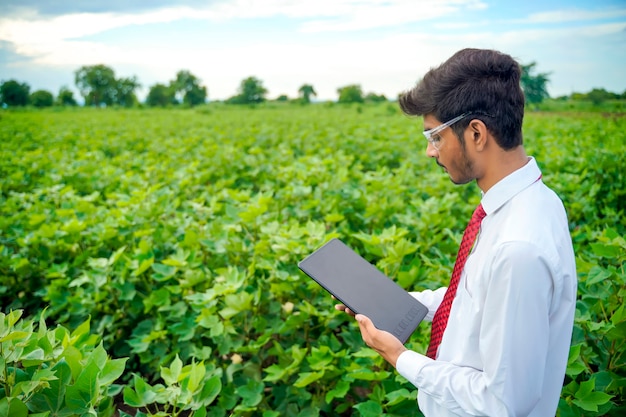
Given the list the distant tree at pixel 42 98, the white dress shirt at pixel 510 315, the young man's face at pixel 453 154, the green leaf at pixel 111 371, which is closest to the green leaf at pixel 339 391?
the white dress shirt at pixel 510 315

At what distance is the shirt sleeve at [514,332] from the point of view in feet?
3.15

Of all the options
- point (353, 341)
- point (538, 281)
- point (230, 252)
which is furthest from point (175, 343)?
point (538, 281)

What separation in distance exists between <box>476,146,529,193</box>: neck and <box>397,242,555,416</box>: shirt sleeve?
0.26 metres

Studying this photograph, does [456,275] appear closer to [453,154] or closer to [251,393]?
[453,154]

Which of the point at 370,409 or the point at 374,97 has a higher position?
the point at 374,97

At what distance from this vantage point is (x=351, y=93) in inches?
1922

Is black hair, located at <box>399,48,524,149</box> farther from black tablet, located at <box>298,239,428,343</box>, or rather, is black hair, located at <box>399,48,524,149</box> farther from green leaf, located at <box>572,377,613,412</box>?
green leaf, located at <box>572,377,613,412</box>

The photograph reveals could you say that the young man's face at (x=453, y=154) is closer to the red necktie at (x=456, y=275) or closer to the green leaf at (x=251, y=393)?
the red necktie at (x=456, y=275)

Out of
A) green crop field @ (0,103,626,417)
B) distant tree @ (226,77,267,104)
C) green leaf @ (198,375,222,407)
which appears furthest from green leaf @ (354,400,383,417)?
distant tree @ (226,77,267,104)

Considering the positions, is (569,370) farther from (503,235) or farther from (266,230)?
(266,230)

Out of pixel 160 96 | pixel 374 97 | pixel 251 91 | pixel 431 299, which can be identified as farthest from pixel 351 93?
pixel 431 299

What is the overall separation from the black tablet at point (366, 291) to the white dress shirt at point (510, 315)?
0.82 ft

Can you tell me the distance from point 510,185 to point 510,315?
33 centimetres

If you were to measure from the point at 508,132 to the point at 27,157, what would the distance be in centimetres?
757
